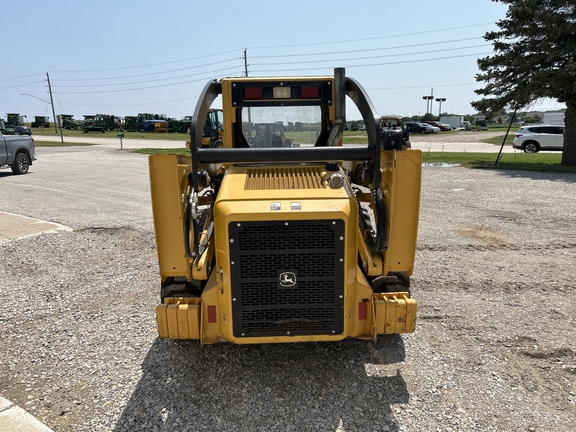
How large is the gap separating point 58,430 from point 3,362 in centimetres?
133

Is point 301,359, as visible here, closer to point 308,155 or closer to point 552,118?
point 308,155

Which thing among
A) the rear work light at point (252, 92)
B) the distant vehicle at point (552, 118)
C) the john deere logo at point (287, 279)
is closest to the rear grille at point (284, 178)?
the john deere logo at point (287, 279)

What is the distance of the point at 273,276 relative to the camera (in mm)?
3477

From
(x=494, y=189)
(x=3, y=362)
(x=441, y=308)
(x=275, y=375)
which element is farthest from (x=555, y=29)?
(x=3, y=362)

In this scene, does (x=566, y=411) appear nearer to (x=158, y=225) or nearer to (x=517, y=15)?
(x=158, y=225)

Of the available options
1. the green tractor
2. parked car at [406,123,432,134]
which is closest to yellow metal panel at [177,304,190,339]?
parked car at [406,123,432,134]

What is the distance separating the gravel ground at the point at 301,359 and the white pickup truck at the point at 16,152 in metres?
11.4

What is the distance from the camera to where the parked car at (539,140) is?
27.6 metres

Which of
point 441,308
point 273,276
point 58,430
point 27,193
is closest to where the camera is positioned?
point 58,430

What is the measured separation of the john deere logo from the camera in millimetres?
3473

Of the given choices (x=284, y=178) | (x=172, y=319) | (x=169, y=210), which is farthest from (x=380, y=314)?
(x=169, y=210)

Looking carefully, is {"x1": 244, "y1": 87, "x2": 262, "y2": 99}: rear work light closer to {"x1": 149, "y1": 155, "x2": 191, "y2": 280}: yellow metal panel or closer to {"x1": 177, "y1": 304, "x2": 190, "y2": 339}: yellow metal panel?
{"x1": 149, "y1": 155, "x2": 191, "y2": 280}: yellow metal panel

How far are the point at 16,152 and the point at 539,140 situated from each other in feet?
90.5

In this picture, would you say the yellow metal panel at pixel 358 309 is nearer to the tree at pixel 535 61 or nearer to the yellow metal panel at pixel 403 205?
the yellow metal panel at pixel 403 205
